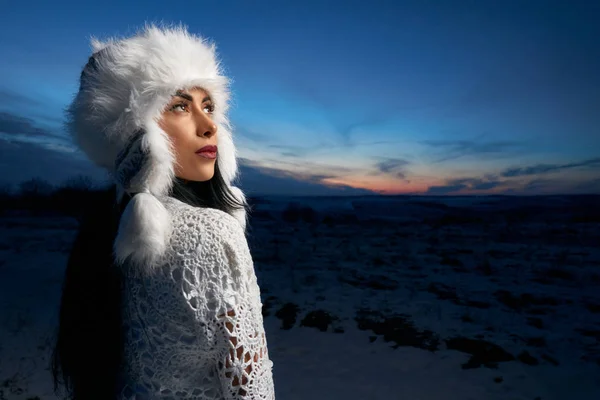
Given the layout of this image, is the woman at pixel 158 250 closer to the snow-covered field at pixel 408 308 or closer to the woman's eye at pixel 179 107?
the woman's eye at pixel 179 107

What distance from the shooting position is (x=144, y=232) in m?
0.91

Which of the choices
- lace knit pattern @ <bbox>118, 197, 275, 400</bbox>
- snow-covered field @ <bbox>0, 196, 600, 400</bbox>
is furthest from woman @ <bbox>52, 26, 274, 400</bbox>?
snow-covered field @ <bbox>0, 196, 600, 400</bbox>

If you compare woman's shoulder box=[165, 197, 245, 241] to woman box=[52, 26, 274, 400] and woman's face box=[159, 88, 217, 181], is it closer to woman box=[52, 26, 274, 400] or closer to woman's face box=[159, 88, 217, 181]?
A: woman box=[52, 26, 274, 400]

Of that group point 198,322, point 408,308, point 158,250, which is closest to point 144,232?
point 158,250

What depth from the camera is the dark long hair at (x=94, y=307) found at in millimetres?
1095

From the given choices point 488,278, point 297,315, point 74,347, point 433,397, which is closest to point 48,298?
point 297,315

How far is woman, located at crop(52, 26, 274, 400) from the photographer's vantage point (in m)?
0.94

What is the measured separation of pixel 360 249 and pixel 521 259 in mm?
3444

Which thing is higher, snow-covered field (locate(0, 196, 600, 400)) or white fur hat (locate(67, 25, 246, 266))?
white fur hat (locate(67, 25, 246, 266))

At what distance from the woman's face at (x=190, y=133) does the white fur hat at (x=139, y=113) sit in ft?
0.12

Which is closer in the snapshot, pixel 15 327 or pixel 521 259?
pixel 15 327

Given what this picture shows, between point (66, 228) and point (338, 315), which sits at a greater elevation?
point (66, 228)

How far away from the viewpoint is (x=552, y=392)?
3.97 m

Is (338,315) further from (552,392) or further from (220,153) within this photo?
(220,153)
